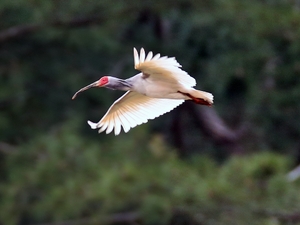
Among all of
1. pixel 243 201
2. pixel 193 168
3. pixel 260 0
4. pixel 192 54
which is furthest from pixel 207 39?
pixel 243 201

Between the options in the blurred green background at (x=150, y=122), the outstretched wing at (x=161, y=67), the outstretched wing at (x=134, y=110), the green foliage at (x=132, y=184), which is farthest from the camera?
the blurred green background at (x=150, y=122)

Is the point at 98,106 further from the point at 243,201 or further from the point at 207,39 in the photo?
the point at 243,201

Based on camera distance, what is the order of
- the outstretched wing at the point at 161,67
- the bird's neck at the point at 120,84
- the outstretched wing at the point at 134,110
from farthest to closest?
the outstretched wing at the point at 134,110 < the bird's neck at the point at 120,84 < the outstretched wing at the point at 161,67

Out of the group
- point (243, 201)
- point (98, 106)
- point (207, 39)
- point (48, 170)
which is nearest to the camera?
point (243, 201)

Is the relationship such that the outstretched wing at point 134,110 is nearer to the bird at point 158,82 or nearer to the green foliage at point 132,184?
the bird at point 158,82

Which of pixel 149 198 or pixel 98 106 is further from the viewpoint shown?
pixel 98 106

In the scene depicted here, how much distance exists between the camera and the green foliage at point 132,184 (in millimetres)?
9500

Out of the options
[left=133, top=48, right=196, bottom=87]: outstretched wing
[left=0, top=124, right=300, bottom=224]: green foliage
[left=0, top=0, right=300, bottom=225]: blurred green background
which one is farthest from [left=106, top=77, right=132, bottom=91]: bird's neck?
[left=0, top=124, right=300, bottom=224]: green foliage

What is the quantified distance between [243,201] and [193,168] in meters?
1.16

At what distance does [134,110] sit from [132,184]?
400cm

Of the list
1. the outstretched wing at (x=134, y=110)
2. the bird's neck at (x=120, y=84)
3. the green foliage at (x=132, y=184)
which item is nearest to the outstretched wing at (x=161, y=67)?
the bird's neck at (x=120, y=84)

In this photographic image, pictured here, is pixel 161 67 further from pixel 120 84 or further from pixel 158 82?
pixel 120 84

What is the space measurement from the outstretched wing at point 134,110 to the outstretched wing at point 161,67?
540 millimetres

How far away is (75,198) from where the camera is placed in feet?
34.8
